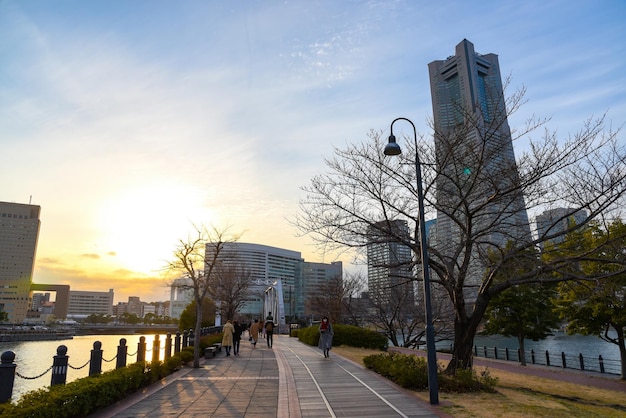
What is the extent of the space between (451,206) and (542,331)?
678 inches

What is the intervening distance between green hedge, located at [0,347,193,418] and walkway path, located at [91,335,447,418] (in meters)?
0.26

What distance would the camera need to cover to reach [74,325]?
123 m

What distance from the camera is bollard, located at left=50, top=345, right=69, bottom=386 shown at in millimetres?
8133

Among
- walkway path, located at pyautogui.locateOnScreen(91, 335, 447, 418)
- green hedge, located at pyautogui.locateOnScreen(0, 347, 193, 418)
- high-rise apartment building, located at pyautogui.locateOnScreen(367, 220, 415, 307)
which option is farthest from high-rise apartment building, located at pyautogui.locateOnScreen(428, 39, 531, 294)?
green hedge, located at pyautogui.locateOnScreen(0, 347, 193, 418)

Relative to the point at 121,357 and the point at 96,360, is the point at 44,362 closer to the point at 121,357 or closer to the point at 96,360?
the point at 121,357

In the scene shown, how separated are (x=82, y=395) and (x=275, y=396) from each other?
4226 mm

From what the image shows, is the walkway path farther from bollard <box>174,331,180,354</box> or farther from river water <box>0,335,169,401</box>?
bollard <box>174,331,180,354</box>

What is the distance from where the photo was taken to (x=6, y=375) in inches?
261

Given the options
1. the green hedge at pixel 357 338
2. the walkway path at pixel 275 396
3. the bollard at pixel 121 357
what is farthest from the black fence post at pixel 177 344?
the green hedge at pixel 357 338

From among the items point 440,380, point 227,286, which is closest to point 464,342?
point 440,380

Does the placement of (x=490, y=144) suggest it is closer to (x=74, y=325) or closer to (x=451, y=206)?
(x=451, y=206)

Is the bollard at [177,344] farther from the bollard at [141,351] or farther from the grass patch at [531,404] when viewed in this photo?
the grass patch at [531,404]

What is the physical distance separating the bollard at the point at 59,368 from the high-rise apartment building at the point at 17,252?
177 meters

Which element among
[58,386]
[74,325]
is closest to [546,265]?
[58,386]
